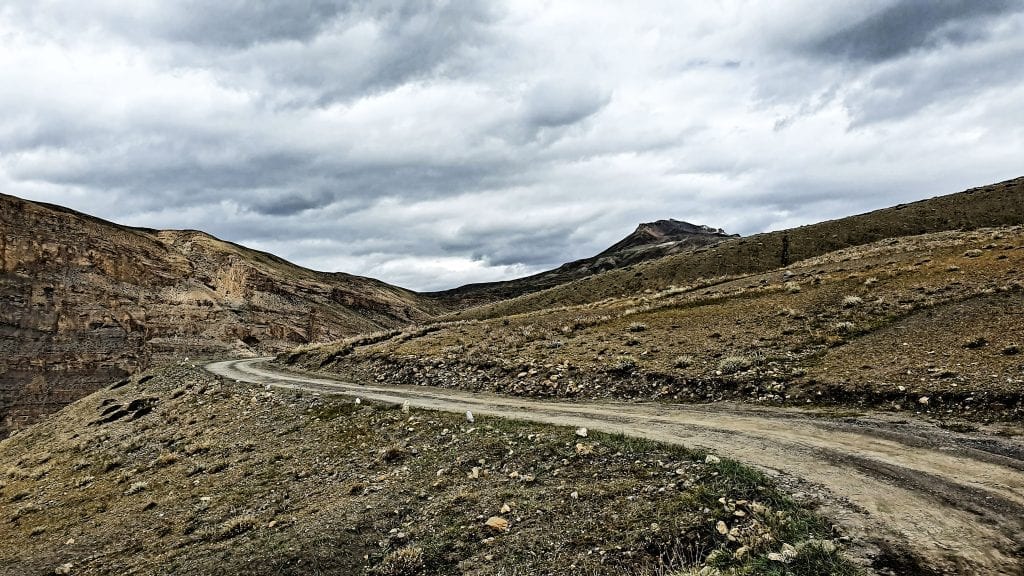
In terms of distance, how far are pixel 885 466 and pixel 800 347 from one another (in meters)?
11.1

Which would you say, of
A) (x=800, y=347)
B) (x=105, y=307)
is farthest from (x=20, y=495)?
(x=105, y=307)

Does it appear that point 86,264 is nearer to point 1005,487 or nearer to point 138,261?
point 138,261

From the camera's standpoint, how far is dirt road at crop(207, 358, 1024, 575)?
6.08m

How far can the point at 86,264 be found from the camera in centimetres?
8531

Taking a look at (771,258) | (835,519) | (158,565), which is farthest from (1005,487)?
(771,258)

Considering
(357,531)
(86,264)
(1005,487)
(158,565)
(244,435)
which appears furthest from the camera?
(86,264)

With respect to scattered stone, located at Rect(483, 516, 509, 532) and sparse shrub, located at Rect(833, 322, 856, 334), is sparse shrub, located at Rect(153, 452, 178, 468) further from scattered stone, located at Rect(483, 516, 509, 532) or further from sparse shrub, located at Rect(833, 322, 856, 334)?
sparse shrub, located at Rect(833, 322, 856, 334)

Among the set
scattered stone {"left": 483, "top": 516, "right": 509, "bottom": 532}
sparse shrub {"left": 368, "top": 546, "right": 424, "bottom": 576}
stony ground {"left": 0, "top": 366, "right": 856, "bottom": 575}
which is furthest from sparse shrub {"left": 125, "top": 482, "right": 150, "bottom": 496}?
scattered stone {"left": 483, "top": 516, "right": 509, "bottom": 532}

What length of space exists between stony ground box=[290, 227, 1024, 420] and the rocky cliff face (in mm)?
68671

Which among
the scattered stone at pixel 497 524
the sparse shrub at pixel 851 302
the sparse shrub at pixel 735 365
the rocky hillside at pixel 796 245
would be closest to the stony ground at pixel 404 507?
the scattered stone at pixel 497 524

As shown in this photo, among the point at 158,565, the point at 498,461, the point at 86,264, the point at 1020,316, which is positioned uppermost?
the point at 86,264

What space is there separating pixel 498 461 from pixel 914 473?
8.18 m

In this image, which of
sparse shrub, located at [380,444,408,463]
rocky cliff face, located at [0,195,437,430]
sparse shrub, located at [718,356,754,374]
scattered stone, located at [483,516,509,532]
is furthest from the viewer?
rocky cliff face, located at [0,195,437,430]

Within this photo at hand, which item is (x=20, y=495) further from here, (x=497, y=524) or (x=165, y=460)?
(x=497, y=524)
